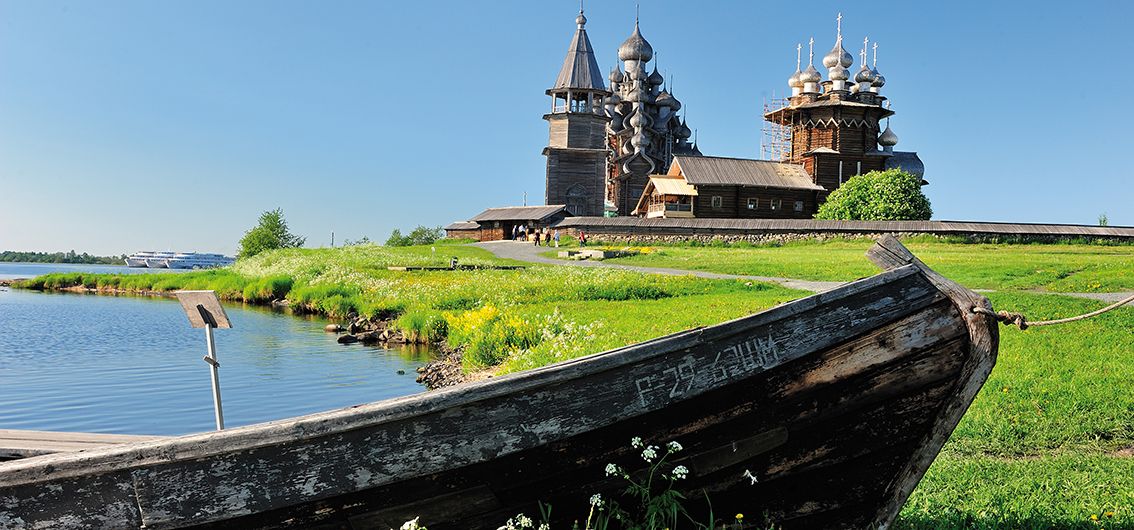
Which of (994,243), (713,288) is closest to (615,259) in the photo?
(713,288)

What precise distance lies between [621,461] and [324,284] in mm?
24828

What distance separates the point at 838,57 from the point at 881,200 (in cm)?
1731

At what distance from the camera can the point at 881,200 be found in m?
44.7

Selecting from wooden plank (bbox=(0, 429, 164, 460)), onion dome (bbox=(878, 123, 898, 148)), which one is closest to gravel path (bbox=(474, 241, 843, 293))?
wooden plank (bbox=(0, 429, 164, 460))

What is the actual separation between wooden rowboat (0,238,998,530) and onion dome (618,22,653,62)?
68515 mm

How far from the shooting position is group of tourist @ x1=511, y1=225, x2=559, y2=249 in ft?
158

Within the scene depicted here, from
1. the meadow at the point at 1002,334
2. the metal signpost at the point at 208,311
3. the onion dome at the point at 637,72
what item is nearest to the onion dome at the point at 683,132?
the onion dome at the point at 637,72

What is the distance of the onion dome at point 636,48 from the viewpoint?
6981cm

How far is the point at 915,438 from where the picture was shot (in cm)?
365

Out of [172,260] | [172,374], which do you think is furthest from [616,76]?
[172,260]

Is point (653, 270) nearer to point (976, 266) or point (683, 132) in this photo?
point (976, 266)

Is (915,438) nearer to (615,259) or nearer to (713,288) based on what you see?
(713,288)

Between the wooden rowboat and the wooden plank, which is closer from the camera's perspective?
the wooden rowboat

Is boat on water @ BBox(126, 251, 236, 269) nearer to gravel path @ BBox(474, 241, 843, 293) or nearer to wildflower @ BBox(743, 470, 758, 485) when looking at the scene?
gravel path @ BBox(474, 241, 843, 293)
